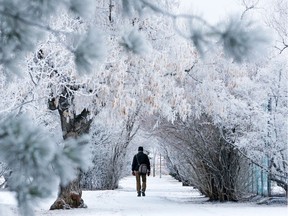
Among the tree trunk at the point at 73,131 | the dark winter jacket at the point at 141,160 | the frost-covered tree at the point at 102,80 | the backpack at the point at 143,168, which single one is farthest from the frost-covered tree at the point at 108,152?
the frost-covered tree at the point at 102,80

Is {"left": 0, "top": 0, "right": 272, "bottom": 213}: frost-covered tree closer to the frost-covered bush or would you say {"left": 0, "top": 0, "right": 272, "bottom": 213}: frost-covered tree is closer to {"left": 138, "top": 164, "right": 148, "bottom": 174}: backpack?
{"left": 138, "top": 164, "right": 148, "bottom": 174}: backpack

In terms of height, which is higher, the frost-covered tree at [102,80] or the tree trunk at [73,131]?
the frost-covered tree at [102,80]

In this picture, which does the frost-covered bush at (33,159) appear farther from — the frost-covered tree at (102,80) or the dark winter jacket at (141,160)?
the dark winter jacket at (141,160)

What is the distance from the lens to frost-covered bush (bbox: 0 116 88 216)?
7.14 feet

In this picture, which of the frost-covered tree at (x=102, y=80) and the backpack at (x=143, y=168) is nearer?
the frost-covered tree at (x=102, y=80)

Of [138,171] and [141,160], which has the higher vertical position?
[141,160]

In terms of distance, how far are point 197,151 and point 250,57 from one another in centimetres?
1111

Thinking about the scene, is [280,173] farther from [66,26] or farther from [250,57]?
[250,57]

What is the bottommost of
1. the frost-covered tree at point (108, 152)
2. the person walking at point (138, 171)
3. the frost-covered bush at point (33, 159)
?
the frost-covered bush at point (33, 159)

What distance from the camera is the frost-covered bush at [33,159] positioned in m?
2.18

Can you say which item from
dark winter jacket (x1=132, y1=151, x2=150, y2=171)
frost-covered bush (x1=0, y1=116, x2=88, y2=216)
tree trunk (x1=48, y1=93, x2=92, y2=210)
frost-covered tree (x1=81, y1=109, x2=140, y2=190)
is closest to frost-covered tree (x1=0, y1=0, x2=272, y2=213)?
tree trunk (x1=48, y1=93, x2=92, y2=210)

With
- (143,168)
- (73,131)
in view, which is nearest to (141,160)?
(143,168)

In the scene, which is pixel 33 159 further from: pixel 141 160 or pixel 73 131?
pixel 141 160

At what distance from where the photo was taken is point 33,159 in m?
2.17
